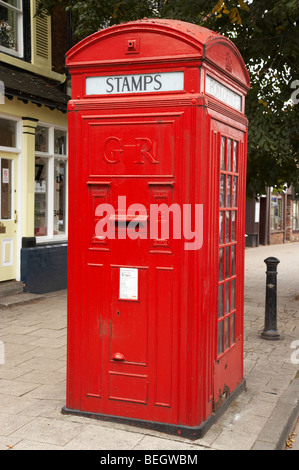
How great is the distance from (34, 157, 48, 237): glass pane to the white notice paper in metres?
7.13

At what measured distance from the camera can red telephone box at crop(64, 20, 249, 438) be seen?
12.9ft

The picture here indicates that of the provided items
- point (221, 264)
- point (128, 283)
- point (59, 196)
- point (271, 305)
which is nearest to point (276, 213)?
point (59, 196)

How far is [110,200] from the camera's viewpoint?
13.6 feet

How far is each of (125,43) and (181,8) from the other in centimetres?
602

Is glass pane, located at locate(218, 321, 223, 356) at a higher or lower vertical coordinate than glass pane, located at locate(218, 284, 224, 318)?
lower

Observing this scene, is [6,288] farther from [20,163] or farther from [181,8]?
[181,8]

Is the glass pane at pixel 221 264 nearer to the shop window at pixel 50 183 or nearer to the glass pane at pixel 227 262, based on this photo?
the glass pane at pixel 227 262

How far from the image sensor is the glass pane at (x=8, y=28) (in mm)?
10367

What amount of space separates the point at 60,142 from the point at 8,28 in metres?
2.45

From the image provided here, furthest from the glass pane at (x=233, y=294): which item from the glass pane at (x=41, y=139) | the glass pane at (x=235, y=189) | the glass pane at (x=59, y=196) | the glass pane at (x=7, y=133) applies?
the glass pane at (x=59, y=196)

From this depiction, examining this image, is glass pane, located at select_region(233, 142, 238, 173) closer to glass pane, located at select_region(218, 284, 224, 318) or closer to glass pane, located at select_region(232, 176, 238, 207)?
glass pane, located at select_region(232, 176, 238, 207)

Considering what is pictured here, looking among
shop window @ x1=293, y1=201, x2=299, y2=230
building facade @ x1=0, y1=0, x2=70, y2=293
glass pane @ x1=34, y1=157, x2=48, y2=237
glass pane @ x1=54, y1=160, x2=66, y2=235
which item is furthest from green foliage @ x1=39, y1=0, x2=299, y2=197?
shop window @ x1=293, y1=201, x2=299, y2=230

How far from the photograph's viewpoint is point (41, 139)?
36.5 feet
